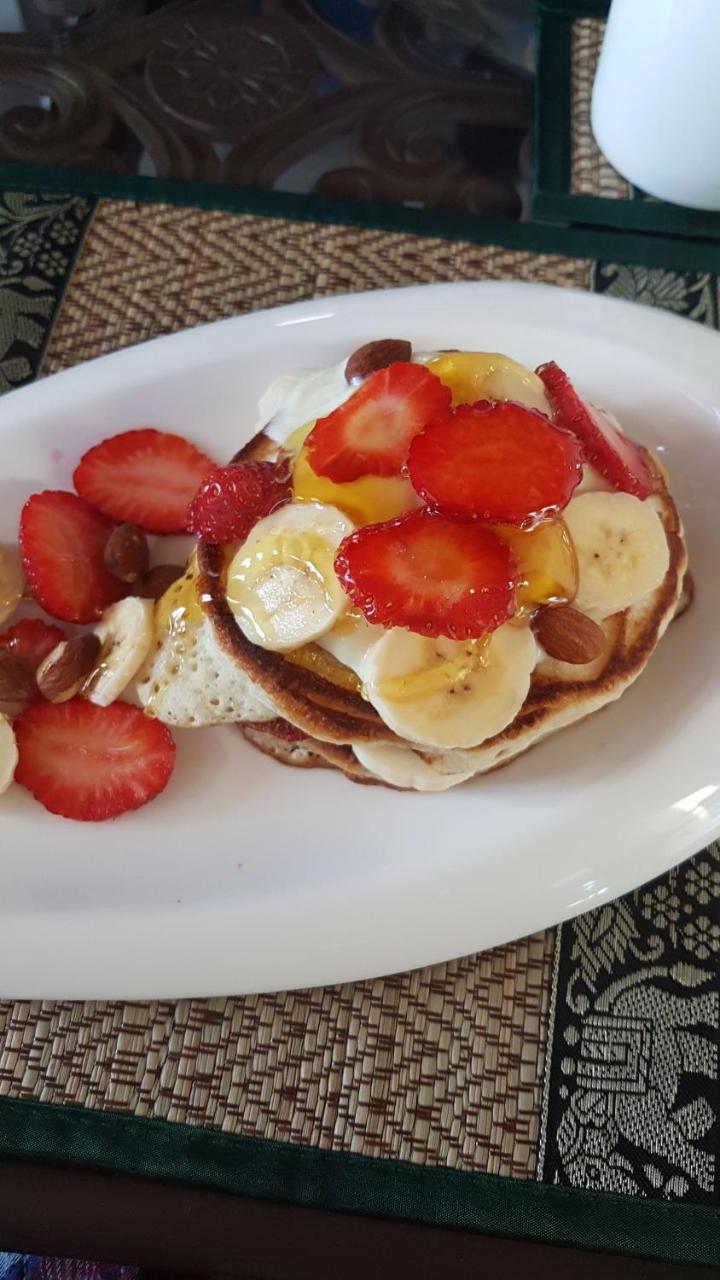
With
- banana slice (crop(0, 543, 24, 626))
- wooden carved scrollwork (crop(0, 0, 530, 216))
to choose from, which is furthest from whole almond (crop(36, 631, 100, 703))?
wooden carved scrollwork (crop(0, 0, 530, 216))

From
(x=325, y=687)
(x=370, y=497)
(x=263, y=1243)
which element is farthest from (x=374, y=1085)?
(x=370, y=497)

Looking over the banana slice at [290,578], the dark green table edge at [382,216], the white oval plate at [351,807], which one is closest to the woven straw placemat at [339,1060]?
the white oval plate at [351,807]

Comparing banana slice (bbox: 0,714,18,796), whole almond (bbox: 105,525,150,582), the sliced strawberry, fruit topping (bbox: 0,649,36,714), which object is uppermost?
the sliced strawberry

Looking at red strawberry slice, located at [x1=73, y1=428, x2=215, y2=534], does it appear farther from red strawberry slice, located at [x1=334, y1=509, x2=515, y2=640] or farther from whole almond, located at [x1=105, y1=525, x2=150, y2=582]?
red strawberry slice, located at [x1=334, y1=509, x2=515, y2=640]

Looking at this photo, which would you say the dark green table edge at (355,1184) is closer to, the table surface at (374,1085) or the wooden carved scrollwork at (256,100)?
the table surface at (374,1085)

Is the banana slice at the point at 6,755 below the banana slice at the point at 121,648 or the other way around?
below

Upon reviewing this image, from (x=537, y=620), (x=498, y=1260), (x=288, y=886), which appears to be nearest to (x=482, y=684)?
(x=537, y=620)

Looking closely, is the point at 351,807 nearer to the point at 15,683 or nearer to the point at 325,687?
the point at 325,687

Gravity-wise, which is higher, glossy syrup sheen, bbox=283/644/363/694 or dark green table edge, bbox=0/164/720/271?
dark green table edge, bbox=0/164/720/271
